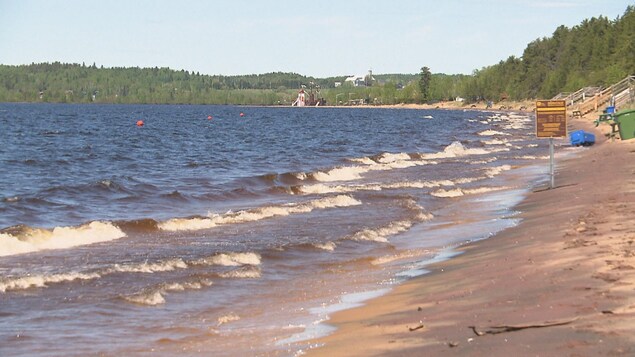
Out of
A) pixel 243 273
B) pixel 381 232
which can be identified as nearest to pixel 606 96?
pixel 381 232

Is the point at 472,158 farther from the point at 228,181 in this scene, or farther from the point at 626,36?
the point at 626,36

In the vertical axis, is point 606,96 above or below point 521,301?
above

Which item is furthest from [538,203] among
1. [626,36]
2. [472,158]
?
[626,36]

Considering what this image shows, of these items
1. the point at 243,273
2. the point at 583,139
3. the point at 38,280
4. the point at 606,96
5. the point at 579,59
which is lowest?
the point at 243,273

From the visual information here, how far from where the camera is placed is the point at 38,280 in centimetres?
1468

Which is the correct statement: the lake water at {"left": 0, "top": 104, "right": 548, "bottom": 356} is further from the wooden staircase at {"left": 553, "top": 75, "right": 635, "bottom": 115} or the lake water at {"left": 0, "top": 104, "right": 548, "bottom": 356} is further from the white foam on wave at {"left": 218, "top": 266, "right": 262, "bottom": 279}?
the wooden staircase at {"left": 553, "top": 75, "right": 635, "bottom": 115}

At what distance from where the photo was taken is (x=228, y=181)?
36.7 m

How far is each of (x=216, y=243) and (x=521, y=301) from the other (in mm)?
10235

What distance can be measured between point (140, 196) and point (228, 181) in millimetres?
6502

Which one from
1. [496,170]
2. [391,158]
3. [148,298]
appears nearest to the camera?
[148,298]

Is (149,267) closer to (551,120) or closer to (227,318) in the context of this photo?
(227,318)

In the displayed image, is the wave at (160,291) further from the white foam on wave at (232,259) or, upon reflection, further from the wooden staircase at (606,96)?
the wooden staircase at (606,96)

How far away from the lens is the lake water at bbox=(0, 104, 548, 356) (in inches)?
465

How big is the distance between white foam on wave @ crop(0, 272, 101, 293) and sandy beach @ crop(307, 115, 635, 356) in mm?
5267
